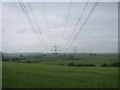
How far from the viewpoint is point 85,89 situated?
10.5 meters

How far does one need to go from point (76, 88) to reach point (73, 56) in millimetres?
55181

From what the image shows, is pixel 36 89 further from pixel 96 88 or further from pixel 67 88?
pixel 96 88

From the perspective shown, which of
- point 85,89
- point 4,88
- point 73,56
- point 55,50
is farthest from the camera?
point 73,56

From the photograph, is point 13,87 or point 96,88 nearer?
point 13,87

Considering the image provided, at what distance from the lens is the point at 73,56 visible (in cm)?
6550

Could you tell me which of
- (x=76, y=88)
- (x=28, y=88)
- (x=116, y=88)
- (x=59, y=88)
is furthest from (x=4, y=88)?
(x=116, y=88)

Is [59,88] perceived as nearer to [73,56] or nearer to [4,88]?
[4,88]

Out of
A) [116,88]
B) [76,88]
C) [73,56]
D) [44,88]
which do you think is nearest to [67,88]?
[76,88]

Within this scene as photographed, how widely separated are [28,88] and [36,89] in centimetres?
47

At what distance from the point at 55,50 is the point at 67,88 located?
34342 mm

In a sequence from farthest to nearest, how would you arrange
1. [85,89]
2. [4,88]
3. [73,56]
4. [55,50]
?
[73,56]
[55,50]
[85,89]
[4,88]

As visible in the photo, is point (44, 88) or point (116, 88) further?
point (116, 88)

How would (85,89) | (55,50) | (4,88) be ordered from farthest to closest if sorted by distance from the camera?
1. (55,50)
2. (85,89)
3. (4,88)

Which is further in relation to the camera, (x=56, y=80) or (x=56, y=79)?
(x=56, y=79)
